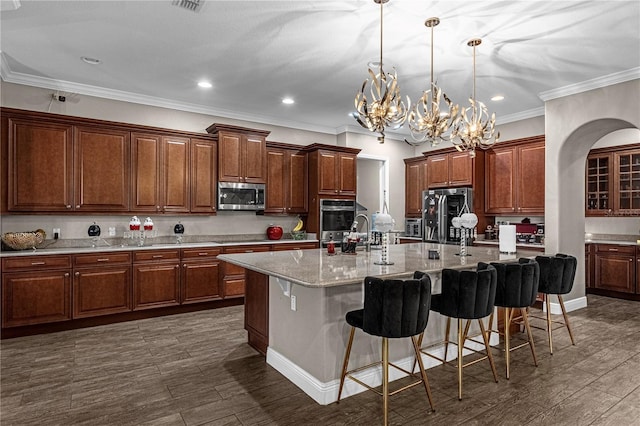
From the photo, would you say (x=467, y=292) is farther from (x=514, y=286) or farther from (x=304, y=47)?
(x=304, y=47)

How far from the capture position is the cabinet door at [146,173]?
495 cm

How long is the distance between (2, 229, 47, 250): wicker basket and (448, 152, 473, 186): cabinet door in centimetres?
624

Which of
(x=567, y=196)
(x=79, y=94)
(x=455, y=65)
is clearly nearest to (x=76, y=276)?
(x=79, y=94)

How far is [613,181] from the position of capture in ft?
19.6

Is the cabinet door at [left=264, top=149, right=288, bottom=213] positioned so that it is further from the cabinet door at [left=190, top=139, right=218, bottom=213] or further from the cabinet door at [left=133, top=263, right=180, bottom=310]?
the cabinet door at [left=133, top=263, right=180, bottom=310]

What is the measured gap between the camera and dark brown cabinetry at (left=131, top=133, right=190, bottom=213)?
4.97 m

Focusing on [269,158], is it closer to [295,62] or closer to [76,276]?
[295,62]

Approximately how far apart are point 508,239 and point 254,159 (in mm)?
3751

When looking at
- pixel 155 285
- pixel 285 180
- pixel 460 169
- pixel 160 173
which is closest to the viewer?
pixel 155 285

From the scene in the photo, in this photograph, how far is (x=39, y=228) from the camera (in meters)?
4.57

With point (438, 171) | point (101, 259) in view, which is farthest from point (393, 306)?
point (438, 171)

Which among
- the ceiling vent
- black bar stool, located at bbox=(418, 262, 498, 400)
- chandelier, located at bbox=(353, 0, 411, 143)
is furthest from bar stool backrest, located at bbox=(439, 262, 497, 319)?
the ceiling vent

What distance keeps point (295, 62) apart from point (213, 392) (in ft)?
10.9

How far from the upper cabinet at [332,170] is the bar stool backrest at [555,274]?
11.6 feet
